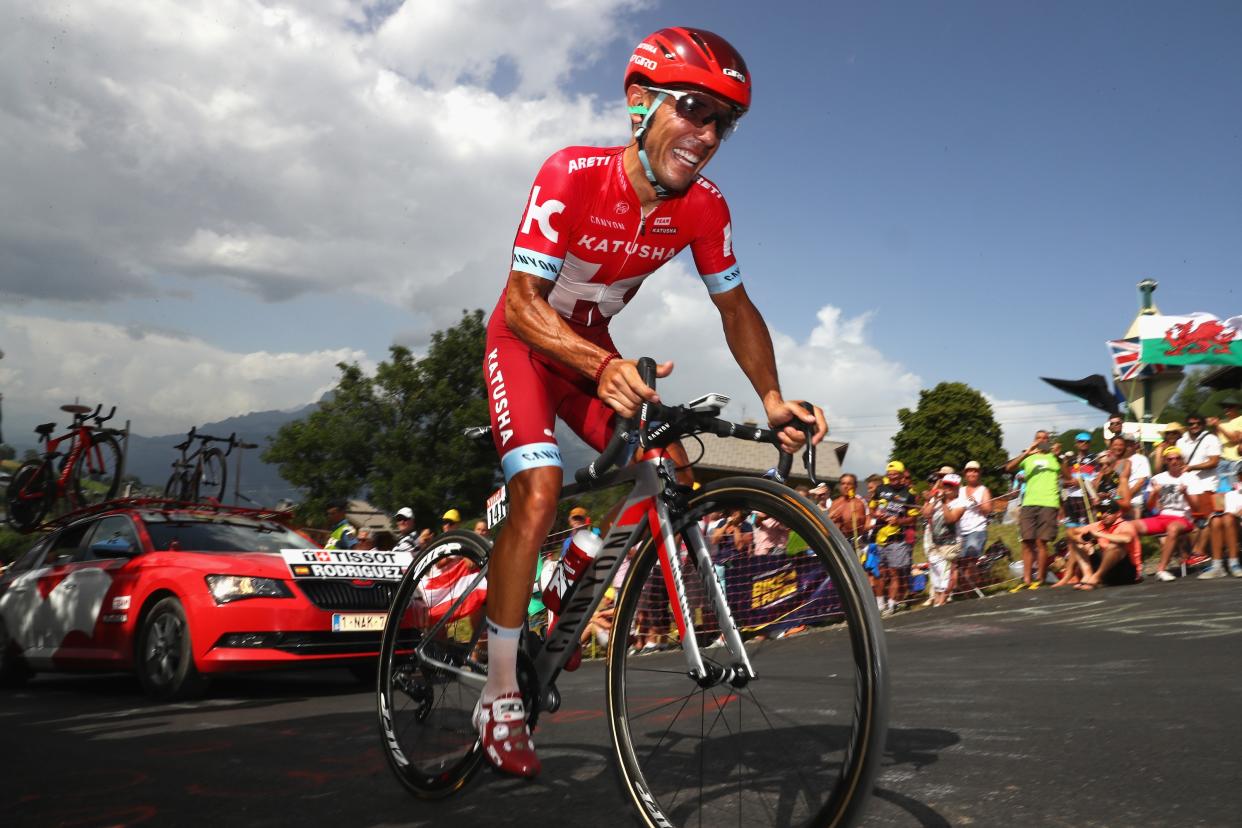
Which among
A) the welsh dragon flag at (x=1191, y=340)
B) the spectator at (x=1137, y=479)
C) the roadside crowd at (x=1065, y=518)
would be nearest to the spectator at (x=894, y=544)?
the roadside crowd at (x=1065, y=518)

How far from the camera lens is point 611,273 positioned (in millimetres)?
3529

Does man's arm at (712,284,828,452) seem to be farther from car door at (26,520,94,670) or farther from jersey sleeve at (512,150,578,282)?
car door at (26,520,94,670)

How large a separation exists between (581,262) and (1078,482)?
11870 mm

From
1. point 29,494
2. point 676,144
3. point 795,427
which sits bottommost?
point 795,427

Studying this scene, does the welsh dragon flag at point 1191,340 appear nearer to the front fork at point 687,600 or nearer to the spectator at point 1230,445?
the spectator at point 1230,445

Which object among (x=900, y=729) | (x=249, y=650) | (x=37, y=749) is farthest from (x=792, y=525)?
(x=249, y=650)

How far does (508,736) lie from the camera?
326 cm

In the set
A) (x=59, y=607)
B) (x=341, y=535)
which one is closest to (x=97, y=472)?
(x=341, y=535)

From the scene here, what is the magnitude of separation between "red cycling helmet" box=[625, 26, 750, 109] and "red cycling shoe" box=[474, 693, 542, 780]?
2.09 metres

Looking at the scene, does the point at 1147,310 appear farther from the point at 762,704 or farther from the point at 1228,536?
the point at 762,704

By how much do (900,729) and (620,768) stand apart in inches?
70.3

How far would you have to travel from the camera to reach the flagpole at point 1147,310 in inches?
1190

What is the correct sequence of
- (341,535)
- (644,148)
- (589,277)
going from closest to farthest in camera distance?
(644,148) → (589,277) → (341,535)

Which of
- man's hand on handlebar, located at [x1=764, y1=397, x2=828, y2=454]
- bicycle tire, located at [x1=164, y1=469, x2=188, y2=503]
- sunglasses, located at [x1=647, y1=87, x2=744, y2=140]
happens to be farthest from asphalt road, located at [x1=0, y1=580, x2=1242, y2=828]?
bicycle tire, located at [x1=164, y1=469, x2=188, y2=503]
